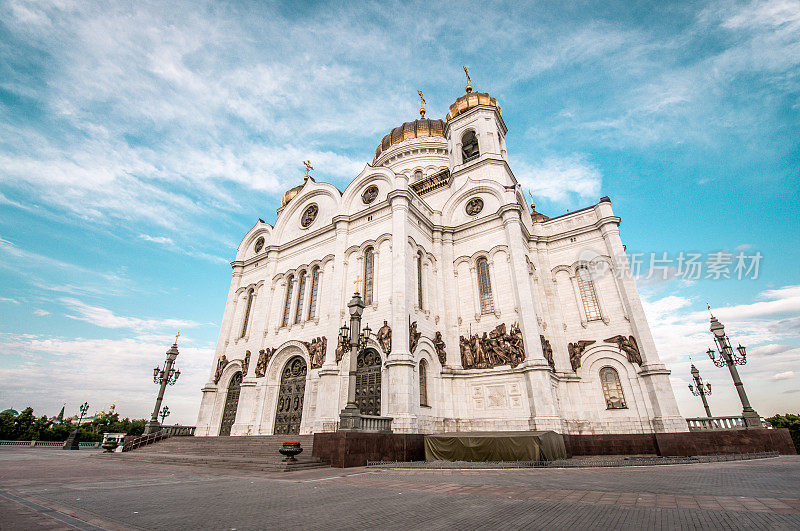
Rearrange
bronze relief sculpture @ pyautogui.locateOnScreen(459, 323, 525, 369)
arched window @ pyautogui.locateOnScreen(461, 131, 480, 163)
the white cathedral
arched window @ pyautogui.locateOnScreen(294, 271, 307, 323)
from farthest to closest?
arched window @ pyautogui.locateOnScreen(461, 131, 480, 163), arched window @ pyautogui.locateOnScreen(294, 271, 307, 323), bronze relief sculpture @ pyautogui.locateOnScreen(459, 323, 525, 369), the white cathedral

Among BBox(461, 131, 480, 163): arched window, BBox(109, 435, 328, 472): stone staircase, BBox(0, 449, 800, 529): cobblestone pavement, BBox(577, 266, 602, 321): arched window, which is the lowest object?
BBox(0, 449, 800, 529): cobblestone pavement

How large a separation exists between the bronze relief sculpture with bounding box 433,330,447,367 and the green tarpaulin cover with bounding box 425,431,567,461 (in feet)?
14.9

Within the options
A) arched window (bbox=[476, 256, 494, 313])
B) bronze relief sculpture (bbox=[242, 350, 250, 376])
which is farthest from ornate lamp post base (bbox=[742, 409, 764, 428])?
bronze relief sculpture (bbox=[242, 350, 250, 376])

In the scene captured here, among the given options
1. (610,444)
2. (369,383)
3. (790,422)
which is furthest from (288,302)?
(790,422)

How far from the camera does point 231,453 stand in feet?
47.8

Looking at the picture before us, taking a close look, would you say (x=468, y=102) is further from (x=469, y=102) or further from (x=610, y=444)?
(x=610, y=444)

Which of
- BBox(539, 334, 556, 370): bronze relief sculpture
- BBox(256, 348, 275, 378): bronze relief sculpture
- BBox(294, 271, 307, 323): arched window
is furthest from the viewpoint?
BBox(294, 271, 307, 323): arched window

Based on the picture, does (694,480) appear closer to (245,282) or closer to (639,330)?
(639,330)

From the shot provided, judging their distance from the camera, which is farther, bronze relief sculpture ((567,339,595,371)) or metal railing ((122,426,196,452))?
bronze relief sculpture ((567,339,595,371))

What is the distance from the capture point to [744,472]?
8445 mm

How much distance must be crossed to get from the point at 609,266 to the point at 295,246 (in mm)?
18614

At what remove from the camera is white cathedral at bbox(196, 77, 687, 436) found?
16.3 meters

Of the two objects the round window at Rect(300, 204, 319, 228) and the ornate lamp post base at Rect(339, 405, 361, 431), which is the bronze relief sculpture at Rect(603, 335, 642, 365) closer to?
the ornate lamp post base at Rect(339, 405, 361, 431)

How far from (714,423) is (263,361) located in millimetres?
21570
